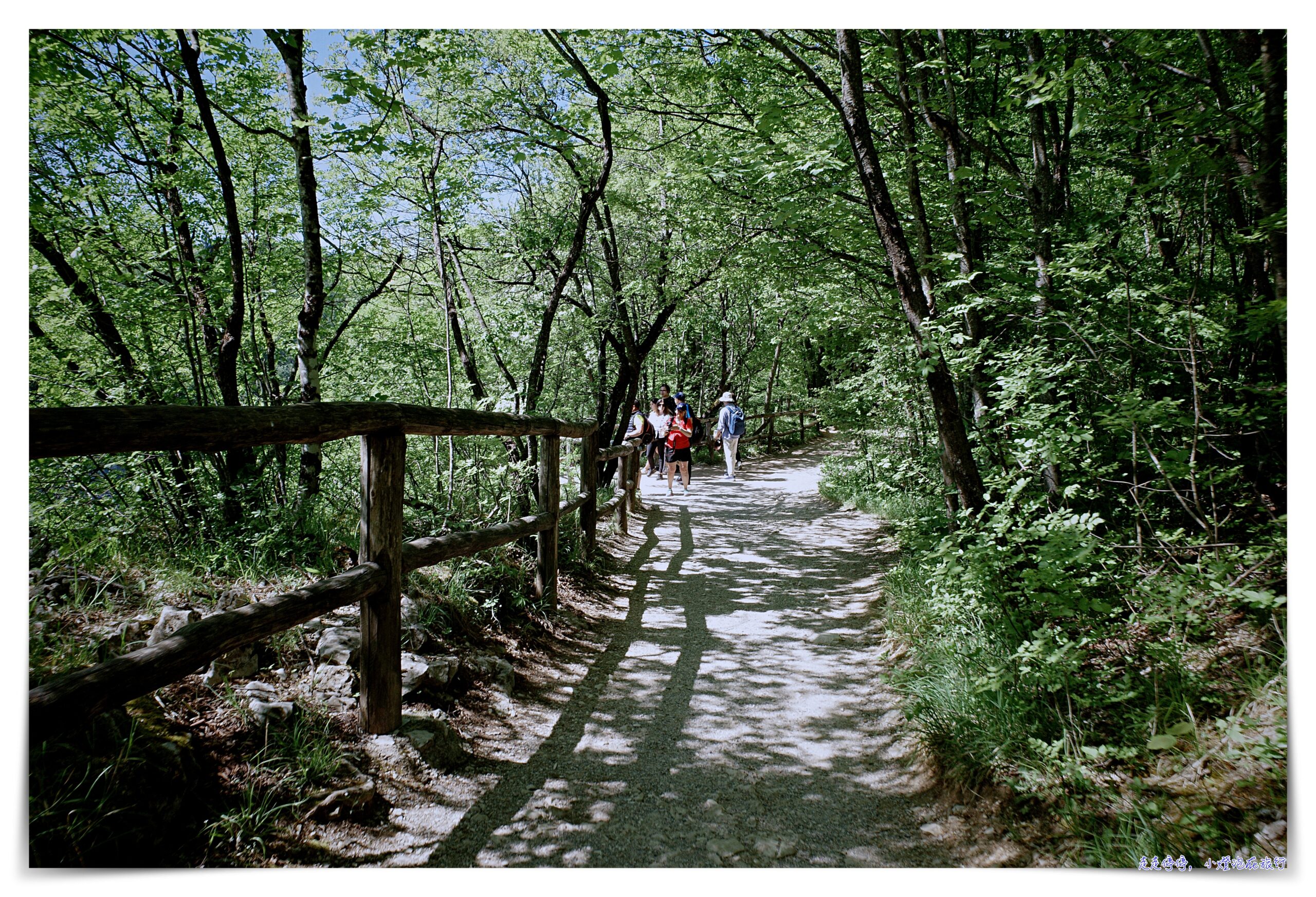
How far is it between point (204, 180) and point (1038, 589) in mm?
7261

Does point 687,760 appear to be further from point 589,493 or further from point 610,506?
point 610,506

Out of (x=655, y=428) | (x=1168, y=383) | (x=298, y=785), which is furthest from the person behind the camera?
(x=655, y=428)

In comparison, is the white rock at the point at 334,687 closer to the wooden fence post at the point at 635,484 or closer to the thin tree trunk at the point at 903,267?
the thin tree trunk at the point at 903,267

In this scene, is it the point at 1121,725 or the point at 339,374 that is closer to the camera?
the point at 1121,725

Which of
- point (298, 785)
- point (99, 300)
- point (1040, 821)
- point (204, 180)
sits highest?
point (204, 180)

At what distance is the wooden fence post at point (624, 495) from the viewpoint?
29.2ft

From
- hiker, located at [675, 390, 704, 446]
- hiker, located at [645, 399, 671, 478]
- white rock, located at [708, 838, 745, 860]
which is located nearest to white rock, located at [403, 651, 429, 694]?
white rock, located at [708, 838, 745, 860]

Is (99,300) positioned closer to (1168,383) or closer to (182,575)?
(182,575)

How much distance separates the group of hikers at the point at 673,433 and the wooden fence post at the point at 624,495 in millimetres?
1301

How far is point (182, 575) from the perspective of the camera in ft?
11.3

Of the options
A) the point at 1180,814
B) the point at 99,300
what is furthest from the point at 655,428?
the point at 1180,814

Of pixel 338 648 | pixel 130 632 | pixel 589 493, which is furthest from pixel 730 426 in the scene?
pixel 130 632

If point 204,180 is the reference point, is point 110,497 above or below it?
below

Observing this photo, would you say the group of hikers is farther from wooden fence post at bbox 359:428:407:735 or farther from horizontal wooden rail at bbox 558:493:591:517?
wooden fence post at bbox 359:428:407:735
